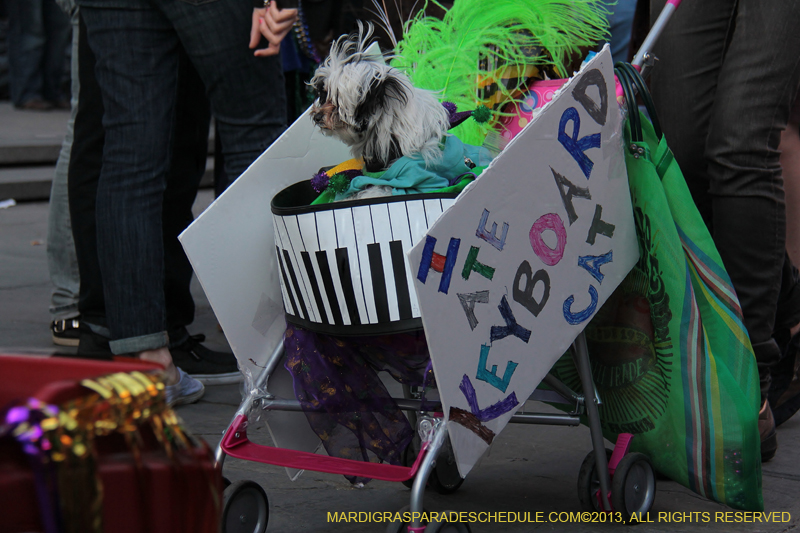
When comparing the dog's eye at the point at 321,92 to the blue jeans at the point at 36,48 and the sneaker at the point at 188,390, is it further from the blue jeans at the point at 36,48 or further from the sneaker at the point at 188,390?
the blue jeans at the point at 36,48

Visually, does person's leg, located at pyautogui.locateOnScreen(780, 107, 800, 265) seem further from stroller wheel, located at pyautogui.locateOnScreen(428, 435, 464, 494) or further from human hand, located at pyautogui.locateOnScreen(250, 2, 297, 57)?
human hand, located at pyautogui.locateOnScreen(250, 2, 297, 57)

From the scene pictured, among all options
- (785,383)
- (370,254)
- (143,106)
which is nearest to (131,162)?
(143,106)

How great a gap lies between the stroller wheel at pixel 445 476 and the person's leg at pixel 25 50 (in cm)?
765

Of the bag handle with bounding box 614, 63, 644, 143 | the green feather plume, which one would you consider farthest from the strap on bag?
the green feather plume

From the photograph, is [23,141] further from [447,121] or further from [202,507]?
[202,507]

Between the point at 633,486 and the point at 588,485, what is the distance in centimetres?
9

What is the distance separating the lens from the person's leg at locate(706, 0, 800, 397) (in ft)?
6.72

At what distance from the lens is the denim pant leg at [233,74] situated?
2207 mm

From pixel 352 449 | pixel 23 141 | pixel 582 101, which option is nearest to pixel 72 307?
pixel 352 449

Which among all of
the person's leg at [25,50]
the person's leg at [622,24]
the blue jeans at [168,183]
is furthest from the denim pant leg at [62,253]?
the person's leg at [25,50]

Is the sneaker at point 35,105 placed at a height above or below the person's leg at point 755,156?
below

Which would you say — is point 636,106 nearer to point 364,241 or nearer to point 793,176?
point 364,241

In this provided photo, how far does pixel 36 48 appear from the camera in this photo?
8.43 metres

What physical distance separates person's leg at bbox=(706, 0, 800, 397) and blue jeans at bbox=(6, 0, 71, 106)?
7.58 meters
